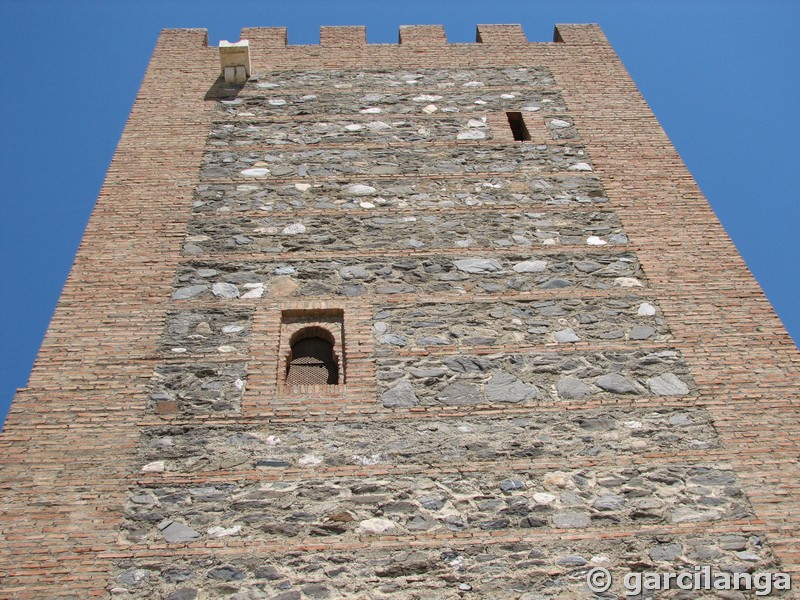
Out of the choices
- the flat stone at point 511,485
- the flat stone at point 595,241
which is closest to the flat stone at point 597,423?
the flat stone at point 511,485

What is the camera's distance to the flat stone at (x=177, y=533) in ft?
16.9

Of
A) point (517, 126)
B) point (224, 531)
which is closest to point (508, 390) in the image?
point (224, 531)

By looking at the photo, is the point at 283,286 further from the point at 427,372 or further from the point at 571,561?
the point at 571,561

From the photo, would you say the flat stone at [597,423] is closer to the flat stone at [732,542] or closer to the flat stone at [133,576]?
the flat stone at [732,542]

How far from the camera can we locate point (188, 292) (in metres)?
6.75

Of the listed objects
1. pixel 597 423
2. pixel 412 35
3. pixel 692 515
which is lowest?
pixel 692 515

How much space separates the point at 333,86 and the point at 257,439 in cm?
468

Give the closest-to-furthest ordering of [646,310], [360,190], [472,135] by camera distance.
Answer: [646,310] < [360,190] < [472,135]

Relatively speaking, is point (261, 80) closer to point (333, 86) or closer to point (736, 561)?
point (333, 86)

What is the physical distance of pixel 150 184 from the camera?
783 centimetres

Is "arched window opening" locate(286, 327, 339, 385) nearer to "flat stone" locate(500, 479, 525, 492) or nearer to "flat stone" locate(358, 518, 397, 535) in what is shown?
"flat stone" locate(358, 518, 397, 535)

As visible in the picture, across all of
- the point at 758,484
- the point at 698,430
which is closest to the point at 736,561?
the point at 758,484

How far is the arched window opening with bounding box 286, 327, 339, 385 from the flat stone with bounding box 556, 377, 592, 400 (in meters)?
1.49

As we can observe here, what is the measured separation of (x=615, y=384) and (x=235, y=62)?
5.38m
